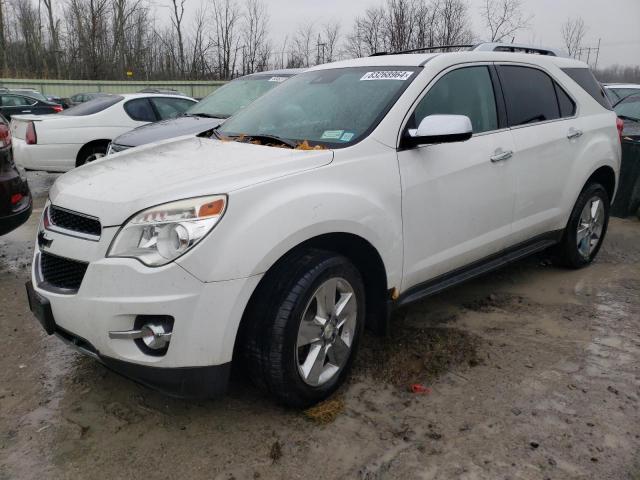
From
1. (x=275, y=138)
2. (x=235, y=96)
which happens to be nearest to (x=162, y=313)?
(x=275, y=138)

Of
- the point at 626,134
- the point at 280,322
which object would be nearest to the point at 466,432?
the point at 280,322

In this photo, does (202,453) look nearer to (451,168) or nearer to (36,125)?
(451,168)

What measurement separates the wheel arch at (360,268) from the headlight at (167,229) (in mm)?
351

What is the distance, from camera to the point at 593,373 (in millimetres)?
3158

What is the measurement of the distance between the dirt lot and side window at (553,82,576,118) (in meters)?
1.58

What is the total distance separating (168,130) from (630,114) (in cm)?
652

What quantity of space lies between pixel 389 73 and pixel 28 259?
382cm

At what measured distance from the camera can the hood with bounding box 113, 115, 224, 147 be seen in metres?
6.28

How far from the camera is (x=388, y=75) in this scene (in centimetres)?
338

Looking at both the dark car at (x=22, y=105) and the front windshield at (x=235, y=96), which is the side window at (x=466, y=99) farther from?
the dark car at (x=22, y=105)

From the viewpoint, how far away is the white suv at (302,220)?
2.33 meters

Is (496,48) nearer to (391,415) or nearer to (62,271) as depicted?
(391,415)

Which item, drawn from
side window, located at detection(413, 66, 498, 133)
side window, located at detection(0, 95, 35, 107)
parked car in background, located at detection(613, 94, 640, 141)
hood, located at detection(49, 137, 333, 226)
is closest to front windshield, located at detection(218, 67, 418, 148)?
side window, located at detection(413, 66, 498, 133)

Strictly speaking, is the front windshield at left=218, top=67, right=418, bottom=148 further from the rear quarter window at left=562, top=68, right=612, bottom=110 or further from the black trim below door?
the rear quarter window at left=562, top=68, right=612, bottom=110
